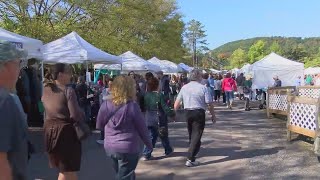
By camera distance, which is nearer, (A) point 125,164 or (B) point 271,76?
(A) point 125,164

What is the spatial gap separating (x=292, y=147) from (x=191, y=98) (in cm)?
334

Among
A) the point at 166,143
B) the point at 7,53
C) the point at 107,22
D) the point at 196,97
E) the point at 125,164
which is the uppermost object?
the point at 107,22

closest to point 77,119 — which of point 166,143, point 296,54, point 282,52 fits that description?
point 166,143

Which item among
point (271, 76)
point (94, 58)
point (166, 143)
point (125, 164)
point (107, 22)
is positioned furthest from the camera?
point (107, 22)

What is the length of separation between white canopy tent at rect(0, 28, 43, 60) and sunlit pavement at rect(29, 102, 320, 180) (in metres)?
2.04

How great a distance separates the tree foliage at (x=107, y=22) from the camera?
22609 millimetres

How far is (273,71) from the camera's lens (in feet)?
84.2

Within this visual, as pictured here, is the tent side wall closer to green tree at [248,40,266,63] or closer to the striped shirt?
the striped shirt

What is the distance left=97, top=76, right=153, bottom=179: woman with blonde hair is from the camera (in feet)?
16.0

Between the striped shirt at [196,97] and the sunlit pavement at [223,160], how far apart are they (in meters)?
1.12

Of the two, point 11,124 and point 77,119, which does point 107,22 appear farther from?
point 11,124

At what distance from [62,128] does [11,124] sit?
8.11ft

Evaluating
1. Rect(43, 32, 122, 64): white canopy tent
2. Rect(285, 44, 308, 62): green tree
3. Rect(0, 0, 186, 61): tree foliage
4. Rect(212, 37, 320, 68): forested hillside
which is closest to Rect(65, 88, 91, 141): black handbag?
Rect(43, 32, 122, 64): white canopy tent

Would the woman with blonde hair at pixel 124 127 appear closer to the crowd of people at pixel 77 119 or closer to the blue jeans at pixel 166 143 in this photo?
the crowd of people at pixel 77 119
